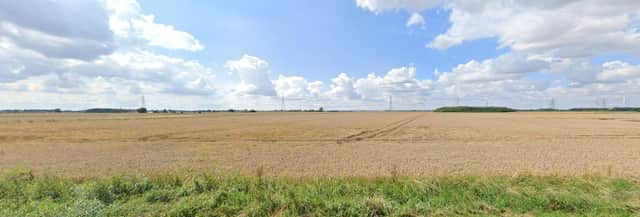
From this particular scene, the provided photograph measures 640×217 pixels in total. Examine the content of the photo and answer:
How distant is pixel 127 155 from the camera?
729 inches

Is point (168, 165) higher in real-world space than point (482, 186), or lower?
lower

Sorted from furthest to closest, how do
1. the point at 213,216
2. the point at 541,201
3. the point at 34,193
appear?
the point at 34,193, the point at 541,201, the point at 213,216

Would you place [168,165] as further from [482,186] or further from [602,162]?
[602,162]

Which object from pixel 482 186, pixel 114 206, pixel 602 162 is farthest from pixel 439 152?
pixel 114 206

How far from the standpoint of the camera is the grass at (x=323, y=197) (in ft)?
18.9

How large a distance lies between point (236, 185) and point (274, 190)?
1.19 metres

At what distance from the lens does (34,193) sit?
685cm

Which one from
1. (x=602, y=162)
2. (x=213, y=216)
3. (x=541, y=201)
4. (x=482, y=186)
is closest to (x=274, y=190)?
(x=213, y=216)

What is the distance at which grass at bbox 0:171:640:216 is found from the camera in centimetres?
575

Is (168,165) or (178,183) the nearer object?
(178,183)

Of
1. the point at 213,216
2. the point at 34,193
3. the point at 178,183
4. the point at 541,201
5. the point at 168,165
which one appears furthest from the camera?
the point at 168,165

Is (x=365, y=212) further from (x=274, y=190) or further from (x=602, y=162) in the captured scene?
(x=602, y=162)

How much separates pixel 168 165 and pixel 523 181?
16126mm

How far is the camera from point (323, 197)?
669 centimetres
